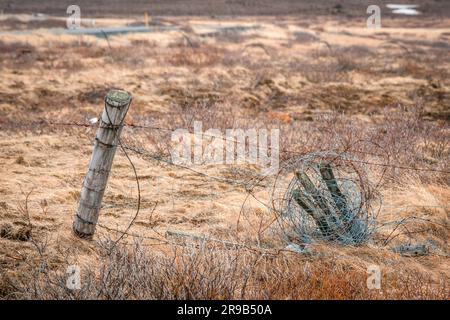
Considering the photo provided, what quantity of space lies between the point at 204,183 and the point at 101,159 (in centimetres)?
231

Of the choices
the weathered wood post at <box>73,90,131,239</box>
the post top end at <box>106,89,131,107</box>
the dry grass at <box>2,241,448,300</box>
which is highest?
the post top end at <box>106,89,131,107</box>

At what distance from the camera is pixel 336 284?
132 inches

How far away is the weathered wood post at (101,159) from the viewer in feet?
11.7

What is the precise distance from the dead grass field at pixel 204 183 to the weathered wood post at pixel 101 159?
18cm

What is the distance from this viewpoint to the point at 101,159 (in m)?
3.74

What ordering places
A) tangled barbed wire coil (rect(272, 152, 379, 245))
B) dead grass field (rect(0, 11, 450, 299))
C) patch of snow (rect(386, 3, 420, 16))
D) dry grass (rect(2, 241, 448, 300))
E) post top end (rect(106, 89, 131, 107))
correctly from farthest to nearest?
patch of snow (rect(386, 3, 420, 16)) < tangled barbed wire coil (rect(272, 152, 379, 245)) < post top end (rect(106, 89, 131, 107)) < dead grass field (rect(0, 11, 450, 299)) < dry grass (rect(2, 241, 448, 300))

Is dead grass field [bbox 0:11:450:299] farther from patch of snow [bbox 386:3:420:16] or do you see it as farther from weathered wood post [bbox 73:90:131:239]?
patch of snow [bbox 386:3:420:16]

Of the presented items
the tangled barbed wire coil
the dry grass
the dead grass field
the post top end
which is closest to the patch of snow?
the dead grass field

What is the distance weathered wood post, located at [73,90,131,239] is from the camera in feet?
11.7

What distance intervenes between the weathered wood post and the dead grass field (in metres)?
0.18

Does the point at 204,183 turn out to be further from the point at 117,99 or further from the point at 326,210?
the point at 117,99

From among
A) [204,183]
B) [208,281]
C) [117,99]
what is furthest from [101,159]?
[204,183]

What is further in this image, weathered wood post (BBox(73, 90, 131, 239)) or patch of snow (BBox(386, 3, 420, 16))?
patch of snow (BBox(386, 3, 420, 16))

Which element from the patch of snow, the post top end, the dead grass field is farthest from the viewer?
the patch of snow
